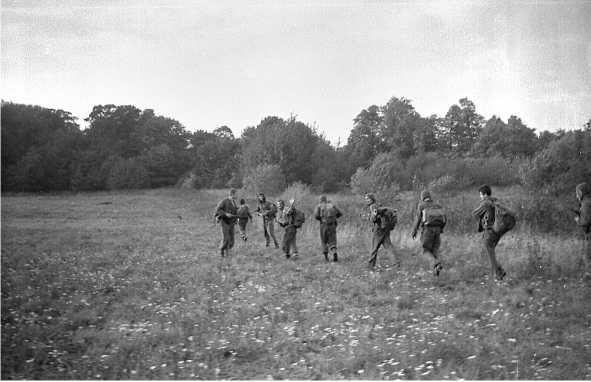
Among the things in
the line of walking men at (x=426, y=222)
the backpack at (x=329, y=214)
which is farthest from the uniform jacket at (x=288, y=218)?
the backpack at (x=329, y=214)

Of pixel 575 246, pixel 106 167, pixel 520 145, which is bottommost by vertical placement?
pixel 575 246

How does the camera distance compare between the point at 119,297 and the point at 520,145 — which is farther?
the point at 520,145

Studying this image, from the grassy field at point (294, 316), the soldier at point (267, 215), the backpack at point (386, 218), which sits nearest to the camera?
the grassy field at point (294, 316)

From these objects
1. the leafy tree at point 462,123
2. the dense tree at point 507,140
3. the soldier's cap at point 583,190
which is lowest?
the soldier's cap at point 583,190

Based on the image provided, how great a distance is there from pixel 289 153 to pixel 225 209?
30.4 metres

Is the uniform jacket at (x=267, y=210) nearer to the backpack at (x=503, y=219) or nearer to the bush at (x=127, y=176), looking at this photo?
the backpack at (x=503, y=219)

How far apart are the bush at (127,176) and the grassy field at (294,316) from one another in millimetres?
38129

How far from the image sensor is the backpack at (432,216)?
994 centimetres

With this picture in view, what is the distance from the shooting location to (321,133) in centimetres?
5003

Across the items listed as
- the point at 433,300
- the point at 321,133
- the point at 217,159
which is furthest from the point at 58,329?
the point at 217,159

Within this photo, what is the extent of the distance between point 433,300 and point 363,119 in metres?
67.9

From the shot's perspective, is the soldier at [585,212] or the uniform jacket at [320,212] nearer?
the soldier at [585,212]

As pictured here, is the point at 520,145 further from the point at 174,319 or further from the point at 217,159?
the point at 174,319

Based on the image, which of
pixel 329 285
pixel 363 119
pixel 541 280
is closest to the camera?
pixel 541 280
